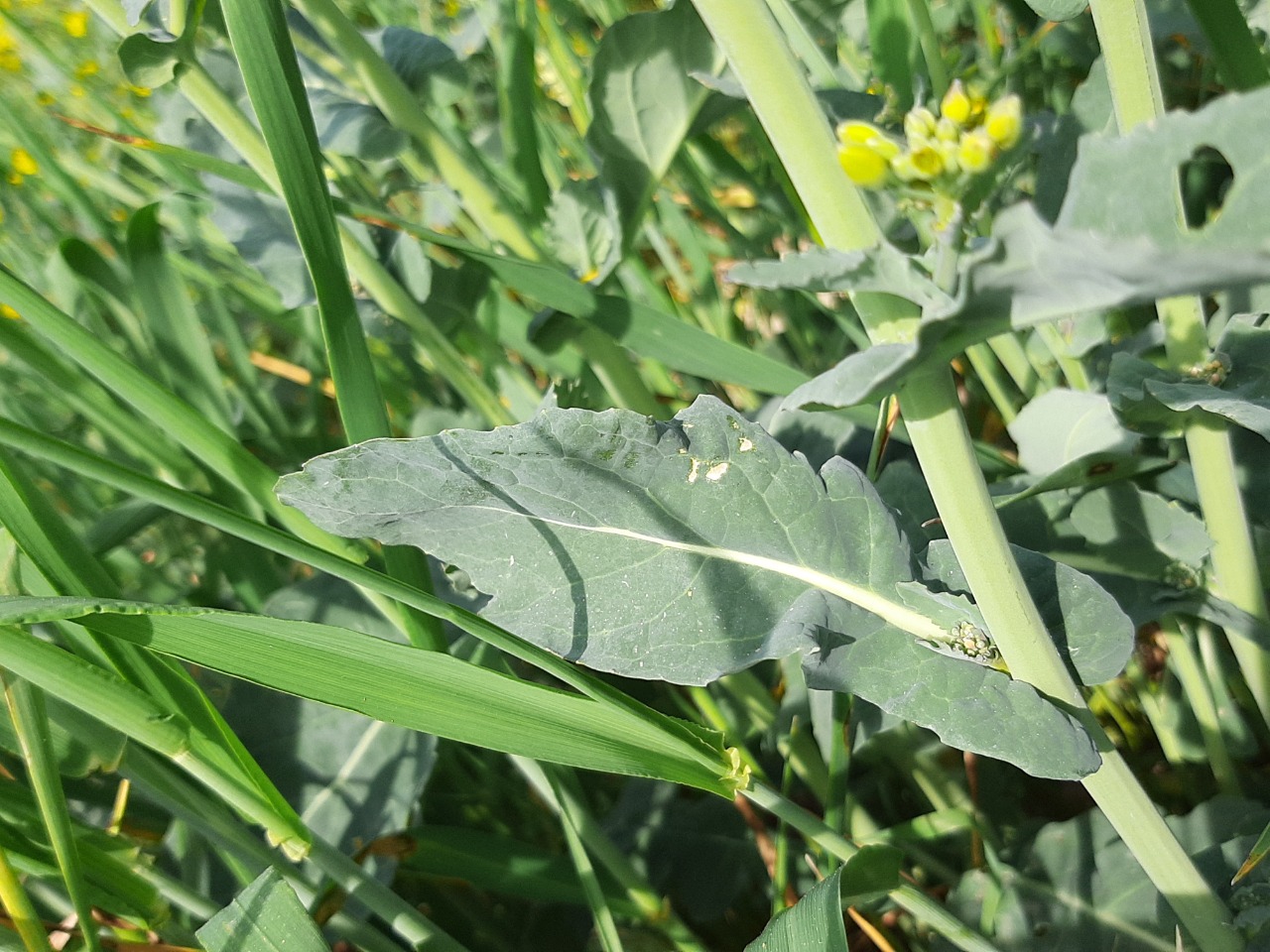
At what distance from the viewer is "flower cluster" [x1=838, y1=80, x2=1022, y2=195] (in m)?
0.41

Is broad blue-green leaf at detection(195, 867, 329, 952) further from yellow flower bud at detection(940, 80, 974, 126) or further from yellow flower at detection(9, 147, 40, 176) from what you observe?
yellow flower at detection(9, 147, 40, 176)

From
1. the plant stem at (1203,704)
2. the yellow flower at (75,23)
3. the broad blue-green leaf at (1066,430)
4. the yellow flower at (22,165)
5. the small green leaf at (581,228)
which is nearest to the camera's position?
the broad blue-green leaf at (1066,430)

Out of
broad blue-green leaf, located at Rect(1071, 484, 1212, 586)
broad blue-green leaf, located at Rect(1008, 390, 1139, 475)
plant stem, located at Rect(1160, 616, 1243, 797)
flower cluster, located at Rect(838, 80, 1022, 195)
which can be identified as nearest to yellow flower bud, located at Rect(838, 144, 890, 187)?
flower cluster, located at Rect(838, 80, 1022, 195)

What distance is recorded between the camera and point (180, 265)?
1.35 m

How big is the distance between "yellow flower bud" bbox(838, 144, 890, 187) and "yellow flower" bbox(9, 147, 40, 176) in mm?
1460

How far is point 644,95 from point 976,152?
1.76ft

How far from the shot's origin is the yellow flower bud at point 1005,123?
1.36 feet

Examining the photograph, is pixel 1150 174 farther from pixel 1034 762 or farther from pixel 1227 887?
pixel 1227 887

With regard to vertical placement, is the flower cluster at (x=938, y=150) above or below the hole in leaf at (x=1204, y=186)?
above

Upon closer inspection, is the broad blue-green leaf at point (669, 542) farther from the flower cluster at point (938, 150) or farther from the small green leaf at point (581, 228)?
the small green leaf at point (581, 228)

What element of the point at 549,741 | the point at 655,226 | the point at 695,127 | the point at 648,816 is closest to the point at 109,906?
the point at 549,741

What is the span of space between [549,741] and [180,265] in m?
1.03

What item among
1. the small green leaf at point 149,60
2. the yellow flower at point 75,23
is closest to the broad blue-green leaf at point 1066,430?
the small green leaf at point 149,60

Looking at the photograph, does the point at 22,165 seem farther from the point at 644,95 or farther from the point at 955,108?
the point at 955,108
